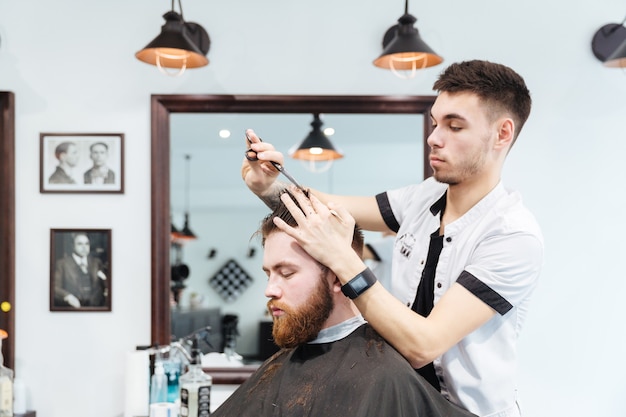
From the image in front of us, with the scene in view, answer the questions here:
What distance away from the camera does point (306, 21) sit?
3.06 meters

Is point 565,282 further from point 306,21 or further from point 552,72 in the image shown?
point 306,21

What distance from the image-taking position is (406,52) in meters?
2.67

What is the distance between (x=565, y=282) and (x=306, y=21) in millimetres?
1674

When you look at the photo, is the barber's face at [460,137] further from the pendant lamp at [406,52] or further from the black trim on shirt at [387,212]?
the pendant lamp at [406,52]

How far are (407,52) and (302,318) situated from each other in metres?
1.52

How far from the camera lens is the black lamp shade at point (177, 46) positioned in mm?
2666

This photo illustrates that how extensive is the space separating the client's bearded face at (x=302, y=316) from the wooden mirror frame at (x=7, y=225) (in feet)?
6.38

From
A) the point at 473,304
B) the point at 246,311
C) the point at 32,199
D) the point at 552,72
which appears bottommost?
the point at 246,311

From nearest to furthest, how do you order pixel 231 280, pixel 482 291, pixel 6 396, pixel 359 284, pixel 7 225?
1. pixel 359 284
2. pixel 482 291
3. pixel 6 396
4. pixel 231 280
5. pixel 7 225

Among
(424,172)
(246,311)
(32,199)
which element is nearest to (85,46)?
(32,199)

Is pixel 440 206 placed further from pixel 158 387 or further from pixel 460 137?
pixel 158 387

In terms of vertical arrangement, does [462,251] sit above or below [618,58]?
below

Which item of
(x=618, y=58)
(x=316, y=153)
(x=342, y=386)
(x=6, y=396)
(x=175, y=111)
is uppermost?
(x=618, y=58)

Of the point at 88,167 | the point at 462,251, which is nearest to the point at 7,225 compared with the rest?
the point at 88,167
